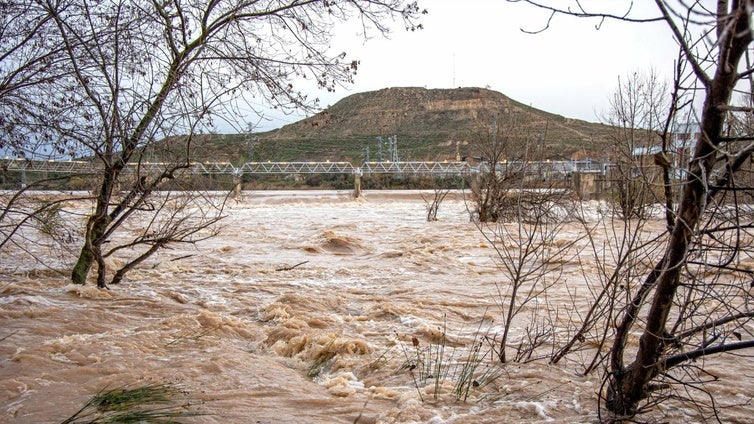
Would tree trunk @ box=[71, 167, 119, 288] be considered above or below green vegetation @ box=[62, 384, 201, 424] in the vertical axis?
above

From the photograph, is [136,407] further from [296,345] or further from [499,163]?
[499,163]

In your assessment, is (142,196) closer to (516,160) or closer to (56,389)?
(56,389)

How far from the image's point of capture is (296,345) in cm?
581

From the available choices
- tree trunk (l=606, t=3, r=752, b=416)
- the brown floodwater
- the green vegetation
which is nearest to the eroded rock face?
the brown floodwater

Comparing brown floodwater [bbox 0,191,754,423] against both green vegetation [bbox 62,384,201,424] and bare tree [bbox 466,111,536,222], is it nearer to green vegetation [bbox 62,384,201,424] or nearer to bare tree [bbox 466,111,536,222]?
green vegetation [bbox 62,384,201,424]

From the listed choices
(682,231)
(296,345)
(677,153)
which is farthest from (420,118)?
(682,231)

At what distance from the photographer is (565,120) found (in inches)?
2613

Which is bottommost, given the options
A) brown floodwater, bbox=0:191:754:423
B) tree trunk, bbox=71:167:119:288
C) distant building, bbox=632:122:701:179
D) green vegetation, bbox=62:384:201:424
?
brown floodwater, bbox=0:191:754:423

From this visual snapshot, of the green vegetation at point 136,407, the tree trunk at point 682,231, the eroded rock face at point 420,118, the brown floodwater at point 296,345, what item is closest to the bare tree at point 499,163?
the brown floodwater at point 296,345

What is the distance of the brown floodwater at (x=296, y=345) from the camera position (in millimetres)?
4062

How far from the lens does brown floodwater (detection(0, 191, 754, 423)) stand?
13.3 feet

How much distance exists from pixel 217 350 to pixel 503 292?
5085 mm

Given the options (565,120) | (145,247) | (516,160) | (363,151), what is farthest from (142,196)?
(565,120)

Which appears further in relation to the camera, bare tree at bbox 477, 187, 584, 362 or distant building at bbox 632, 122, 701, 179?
bare tree at bbox 477, 187, 584, 362
